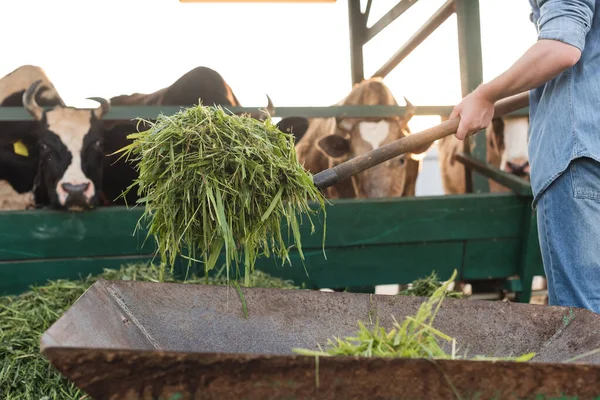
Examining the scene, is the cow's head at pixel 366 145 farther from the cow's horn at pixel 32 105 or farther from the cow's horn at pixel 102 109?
the cow's horn at pixel 32 105

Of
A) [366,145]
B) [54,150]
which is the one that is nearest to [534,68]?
[366,145]

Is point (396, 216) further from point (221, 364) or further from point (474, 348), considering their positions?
point (221, 364)

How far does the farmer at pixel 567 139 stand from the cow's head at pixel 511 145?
3.34 m

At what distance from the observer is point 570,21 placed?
2195 mm

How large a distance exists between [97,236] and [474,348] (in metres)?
2.50

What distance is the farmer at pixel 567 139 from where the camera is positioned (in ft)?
7.25

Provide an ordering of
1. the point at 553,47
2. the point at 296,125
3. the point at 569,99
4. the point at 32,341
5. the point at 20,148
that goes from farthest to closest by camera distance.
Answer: the point at 296,125
the point at 20,148
the point at 32,341
the point at 569,99
the point at 553,47

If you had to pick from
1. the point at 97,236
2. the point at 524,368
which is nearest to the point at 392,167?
the point at 97,236

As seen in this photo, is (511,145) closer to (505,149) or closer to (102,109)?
(505,149)

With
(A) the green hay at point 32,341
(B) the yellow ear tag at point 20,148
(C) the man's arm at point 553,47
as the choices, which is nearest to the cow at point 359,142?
(B) the yellow ear tag at point 20,148

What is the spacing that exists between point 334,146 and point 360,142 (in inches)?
8.8

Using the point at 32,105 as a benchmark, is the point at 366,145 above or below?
below

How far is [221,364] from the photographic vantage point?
128 centimetres

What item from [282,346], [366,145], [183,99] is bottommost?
[282,346]
